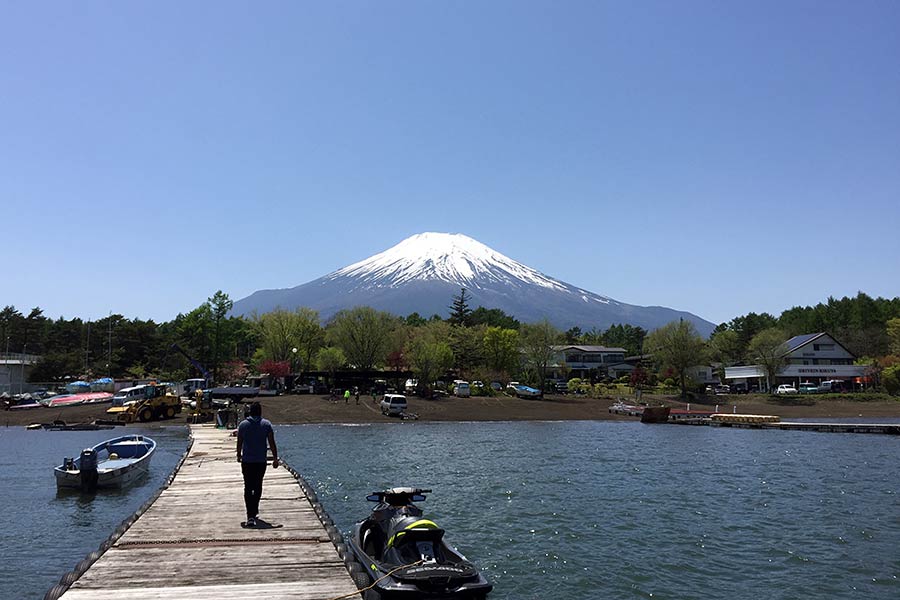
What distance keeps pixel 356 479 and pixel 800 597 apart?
18250mm

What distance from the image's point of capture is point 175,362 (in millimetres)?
105812

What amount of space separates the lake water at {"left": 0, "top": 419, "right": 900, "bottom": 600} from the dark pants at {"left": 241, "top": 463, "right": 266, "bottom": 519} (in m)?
2.26

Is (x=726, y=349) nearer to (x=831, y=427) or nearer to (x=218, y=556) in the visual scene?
(x=831, y=427)

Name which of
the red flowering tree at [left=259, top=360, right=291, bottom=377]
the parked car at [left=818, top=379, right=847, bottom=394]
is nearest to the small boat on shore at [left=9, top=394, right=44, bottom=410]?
the red flowering tree at [left=259, top=360, right=291, bottom=377]

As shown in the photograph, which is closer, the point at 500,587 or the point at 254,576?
the point at 254,576

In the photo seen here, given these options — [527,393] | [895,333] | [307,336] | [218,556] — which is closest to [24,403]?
[307,336]

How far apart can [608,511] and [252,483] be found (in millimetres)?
13162

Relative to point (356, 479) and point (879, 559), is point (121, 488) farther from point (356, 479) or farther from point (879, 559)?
point (879, 559)

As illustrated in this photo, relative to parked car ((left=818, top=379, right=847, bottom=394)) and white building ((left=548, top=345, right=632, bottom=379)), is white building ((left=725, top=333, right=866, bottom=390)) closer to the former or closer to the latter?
parked car ((left=818, top=379, right=847, bottom=394))

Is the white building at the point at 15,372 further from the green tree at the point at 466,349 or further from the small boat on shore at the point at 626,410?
the small boat on shore at the point at 626,410

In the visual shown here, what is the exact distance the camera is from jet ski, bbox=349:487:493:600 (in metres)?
9.27

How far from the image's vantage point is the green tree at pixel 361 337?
86188 millimetres

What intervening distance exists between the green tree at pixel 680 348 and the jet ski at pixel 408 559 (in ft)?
265

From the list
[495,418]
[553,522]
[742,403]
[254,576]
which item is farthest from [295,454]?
[742,403]
